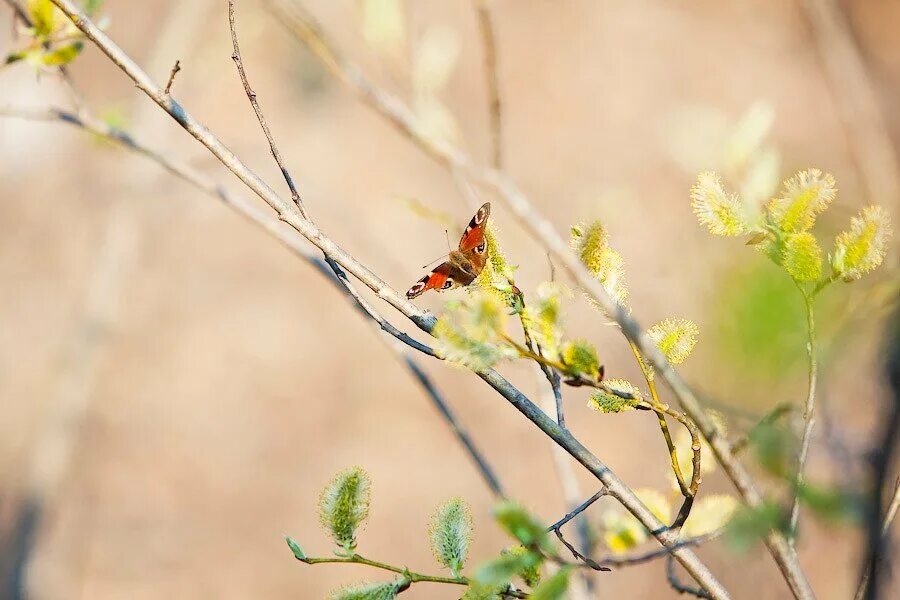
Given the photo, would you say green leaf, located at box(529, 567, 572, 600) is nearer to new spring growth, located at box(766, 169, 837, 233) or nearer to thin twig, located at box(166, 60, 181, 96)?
new spring growth, located at box(766, 169, 837, 233)

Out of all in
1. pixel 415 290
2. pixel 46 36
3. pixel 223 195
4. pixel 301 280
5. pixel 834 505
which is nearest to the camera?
pixel 834 505

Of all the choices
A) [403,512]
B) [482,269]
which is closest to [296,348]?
[403,512]

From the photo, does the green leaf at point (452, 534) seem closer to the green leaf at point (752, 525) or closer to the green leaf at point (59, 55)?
the green leaf at point (752, 525)

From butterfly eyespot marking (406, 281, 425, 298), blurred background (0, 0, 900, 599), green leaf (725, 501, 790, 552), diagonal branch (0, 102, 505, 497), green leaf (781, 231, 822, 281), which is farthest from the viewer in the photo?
blurred background (0, 0, 900, 599)

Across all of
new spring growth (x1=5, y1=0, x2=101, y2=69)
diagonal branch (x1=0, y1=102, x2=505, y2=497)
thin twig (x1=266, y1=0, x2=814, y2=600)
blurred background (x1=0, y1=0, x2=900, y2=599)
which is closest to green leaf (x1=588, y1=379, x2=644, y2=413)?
thin twig (x1=266, y1=0, x2=814, y2=600)

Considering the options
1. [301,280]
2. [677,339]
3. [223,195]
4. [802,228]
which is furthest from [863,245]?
[301,280]

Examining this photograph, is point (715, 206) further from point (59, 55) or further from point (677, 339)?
point (59, 55)

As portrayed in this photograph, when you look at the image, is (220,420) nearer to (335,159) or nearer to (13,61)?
(335,159)
